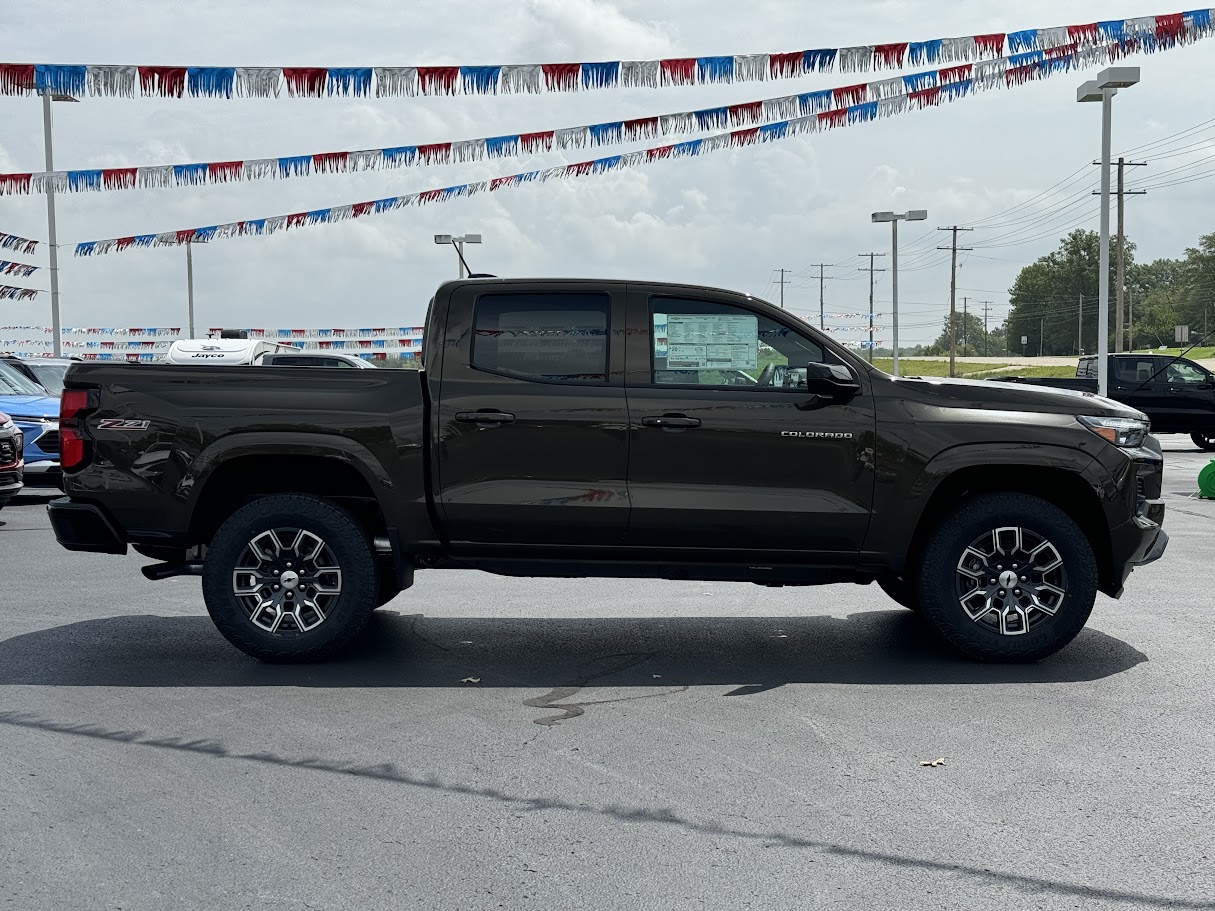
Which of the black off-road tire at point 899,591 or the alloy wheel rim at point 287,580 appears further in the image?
the black off-road tire at point 899,591

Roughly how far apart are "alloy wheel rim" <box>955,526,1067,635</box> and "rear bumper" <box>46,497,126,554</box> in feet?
14.6

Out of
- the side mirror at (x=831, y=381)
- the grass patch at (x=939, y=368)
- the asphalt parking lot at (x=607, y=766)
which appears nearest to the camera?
the asphalt parking lot at (x=607, y=766)

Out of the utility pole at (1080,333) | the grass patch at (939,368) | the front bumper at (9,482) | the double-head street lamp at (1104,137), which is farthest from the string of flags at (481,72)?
the utility pole at (1080,333)

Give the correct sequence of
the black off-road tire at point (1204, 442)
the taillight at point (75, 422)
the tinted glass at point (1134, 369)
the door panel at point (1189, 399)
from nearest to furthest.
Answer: the taillight at point (75, 422) → the door panel at point (1189, 399) → the black off-road tire at point (1204, 442) → the tinted glass at point (1134, 369)

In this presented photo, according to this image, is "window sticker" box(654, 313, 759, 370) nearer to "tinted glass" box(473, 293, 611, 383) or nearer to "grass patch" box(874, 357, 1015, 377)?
"tinted glass" box(473, 293, 611, 383)

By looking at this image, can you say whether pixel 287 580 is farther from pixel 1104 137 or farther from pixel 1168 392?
pixel 1168 392

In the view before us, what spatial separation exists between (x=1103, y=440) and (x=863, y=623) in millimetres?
1906

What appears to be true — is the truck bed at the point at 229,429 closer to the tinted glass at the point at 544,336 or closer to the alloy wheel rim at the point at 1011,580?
the tinted glass at the point at 544,336

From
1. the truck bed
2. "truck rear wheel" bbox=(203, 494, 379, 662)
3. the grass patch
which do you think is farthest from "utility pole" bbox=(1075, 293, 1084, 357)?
"truck rear wheel" bbox=(203, 494, 379, 662)

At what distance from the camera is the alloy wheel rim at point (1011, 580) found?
22.0 ft

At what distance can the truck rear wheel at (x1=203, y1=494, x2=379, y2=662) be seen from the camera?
264 inches

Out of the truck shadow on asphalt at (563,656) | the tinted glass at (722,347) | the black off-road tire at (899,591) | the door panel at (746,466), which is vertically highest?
the tinted glass at (722,347)

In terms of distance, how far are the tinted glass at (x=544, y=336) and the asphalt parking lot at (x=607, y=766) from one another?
1548 mm

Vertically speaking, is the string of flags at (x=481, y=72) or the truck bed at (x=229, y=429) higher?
the string of flags at (x=481, y=72)
